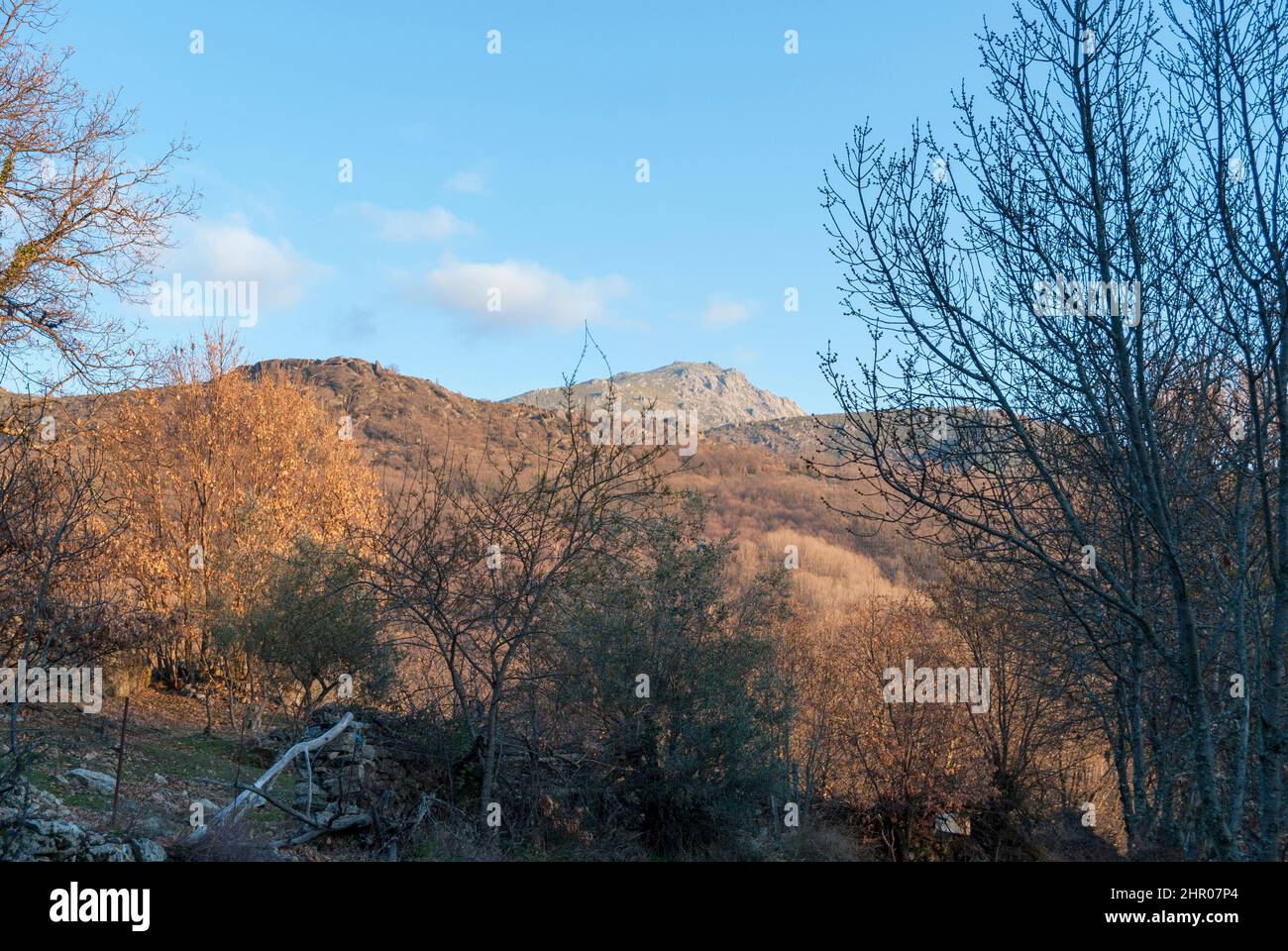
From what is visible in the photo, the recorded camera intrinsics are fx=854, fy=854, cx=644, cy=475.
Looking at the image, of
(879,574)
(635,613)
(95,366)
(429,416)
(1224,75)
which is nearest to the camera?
(1224,75)

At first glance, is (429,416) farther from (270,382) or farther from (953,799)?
(953,799)

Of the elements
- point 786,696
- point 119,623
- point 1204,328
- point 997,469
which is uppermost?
point 1204,328

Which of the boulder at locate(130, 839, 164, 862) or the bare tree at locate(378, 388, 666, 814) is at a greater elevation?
the bare tree at locate(378, 388, 666, 814)

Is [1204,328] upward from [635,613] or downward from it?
upward

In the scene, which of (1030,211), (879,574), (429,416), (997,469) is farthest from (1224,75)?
(429,416)

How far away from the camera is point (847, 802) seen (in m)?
18.7

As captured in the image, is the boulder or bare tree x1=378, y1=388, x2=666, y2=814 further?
bare tree x1=378, y1=388, x2=666, y2=814

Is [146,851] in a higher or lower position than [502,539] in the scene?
lower

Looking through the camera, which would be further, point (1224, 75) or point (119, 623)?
point (119, 623)

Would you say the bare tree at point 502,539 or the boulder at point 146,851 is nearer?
the boulder at point 146,851

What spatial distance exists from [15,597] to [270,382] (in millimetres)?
15019

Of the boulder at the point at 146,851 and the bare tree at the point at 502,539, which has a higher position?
the bare tree at the point at 502,539

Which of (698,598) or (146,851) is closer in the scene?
(146,851)

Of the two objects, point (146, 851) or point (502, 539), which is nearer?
point (146, 851)
